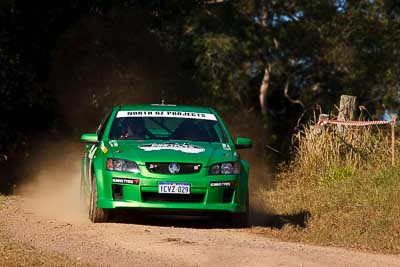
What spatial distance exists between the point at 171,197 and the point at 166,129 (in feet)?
5.42

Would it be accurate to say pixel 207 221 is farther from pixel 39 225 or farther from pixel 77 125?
pixel 77 125

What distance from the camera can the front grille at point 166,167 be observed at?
13.0m

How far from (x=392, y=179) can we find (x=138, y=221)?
3.76m

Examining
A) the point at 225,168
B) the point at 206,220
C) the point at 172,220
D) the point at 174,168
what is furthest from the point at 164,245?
the point at 206,220

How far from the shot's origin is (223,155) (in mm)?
13398

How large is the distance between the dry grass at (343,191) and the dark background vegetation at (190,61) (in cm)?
539

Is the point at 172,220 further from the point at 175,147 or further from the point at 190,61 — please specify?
the point at 190,61

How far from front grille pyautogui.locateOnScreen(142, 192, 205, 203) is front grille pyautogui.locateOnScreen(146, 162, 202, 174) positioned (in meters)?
0.27

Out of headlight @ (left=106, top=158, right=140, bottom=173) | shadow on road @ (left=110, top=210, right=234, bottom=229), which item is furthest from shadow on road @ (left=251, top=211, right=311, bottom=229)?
headlight @ (left=106, top=158, right=140, bottom=173)

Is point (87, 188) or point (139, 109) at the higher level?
point (139, 109)

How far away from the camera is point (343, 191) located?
51.2 feet

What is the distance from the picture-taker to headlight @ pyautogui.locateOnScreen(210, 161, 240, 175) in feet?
43.2

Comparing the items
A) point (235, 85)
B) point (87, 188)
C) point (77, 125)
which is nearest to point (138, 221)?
point (87, 188)

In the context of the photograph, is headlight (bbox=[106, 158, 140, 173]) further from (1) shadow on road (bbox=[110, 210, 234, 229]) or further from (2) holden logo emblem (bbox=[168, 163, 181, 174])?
(1) shadow on road (bbox=[110, 210, 234, 229])
